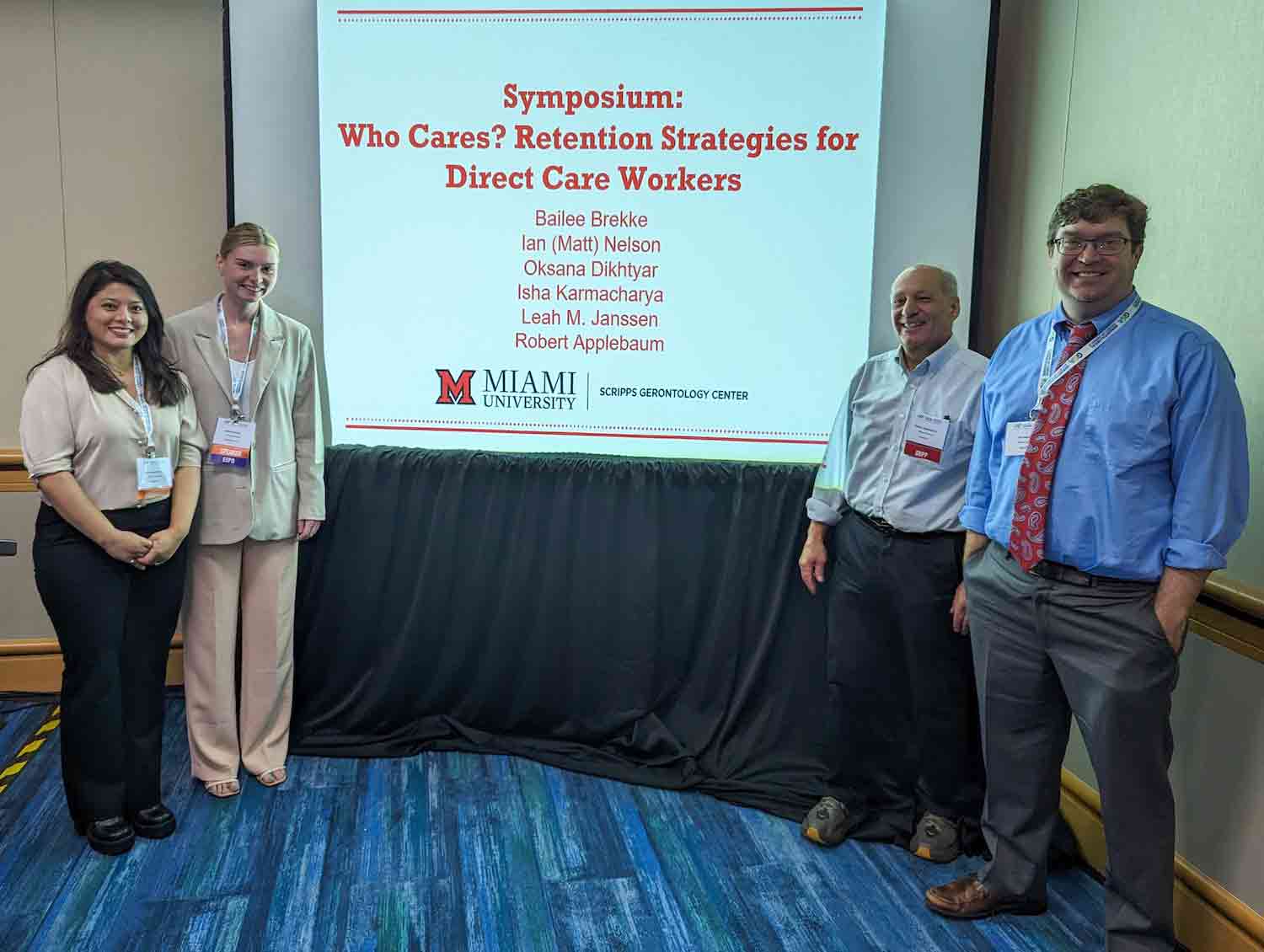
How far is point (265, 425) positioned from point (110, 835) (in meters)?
1.16

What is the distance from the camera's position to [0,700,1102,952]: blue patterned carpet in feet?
6.89

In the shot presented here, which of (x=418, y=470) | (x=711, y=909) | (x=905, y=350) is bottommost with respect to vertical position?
(x=711, y=909)

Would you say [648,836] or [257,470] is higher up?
[257,470]

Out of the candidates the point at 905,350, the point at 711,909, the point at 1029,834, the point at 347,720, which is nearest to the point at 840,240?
the point at 905,350

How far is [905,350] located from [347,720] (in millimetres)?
2144

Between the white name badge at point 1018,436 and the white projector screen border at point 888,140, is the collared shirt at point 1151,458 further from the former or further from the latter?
the white projector screen border at point 888,140

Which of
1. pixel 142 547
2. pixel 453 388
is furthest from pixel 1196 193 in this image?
pixel 142 547

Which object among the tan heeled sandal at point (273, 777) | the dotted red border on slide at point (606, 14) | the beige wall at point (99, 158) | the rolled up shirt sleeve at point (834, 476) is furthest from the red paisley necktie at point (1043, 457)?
the beige wall at point (99, 158)

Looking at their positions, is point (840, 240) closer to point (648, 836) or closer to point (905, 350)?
point (905, 350)

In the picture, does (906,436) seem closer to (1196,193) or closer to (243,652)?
(1196,193)

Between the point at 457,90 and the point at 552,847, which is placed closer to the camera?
the point at 552,847

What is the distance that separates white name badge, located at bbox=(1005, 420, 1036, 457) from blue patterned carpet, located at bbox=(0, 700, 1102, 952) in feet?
3.75

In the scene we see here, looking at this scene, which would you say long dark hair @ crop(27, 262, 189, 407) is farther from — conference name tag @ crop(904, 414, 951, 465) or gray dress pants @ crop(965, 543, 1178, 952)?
gray dress pants @ crop(965, 543, 1178, 952)

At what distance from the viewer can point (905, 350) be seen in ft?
8.02
